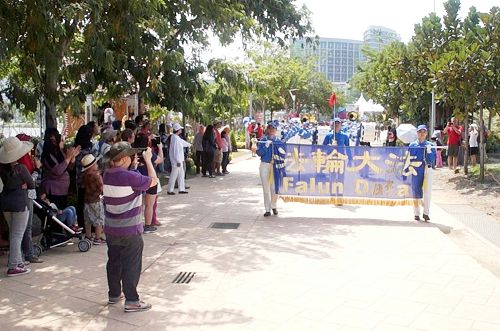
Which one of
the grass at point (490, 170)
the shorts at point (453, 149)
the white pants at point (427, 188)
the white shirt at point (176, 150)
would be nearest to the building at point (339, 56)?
the shorts at point (453, 149)

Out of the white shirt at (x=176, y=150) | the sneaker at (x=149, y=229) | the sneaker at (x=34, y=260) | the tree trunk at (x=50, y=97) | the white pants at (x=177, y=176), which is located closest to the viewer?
the sneaker at (x=34, y=260)

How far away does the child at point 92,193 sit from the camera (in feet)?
23.7

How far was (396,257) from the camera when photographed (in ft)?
22.5

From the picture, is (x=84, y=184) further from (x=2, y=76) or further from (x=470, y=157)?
(x=470, y=157)

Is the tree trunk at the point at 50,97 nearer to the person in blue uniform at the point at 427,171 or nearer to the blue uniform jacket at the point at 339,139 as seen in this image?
the blue uniform jacket at the point at 339,139

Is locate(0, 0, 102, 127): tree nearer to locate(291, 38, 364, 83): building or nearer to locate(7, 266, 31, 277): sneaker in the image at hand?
locate(7, 266, 31, 277): sneaker

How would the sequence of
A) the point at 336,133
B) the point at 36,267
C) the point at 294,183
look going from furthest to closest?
the point at 336,133 → the point at 294,183 → the point at 36,267

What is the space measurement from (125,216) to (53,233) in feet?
8.57

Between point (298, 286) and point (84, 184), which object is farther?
point (84, 184)

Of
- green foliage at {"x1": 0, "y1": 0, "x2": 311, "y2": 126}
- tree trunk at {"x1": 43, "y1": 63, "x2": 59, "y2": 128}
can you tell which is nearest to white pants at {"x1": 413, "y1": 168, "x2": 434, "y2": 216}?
green foliage at {"x1": 0, "y1": 0, "x2": 311, "y2": 126}

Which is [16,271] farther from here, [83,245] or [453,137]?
[453,137]

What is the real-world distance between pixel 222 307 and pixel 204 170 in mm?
10973

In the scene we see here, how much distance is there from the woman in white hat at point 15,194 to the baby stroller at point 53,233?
0.79 meters

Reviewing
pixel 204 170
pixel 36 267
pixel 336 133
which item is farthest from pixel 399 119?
pixel 36 267
